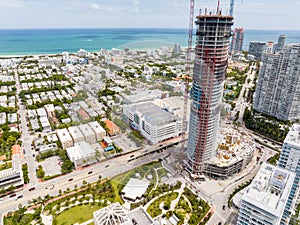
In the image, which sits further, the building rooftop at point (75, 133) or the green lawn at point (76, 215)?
the building rooftop at point (75, 133)

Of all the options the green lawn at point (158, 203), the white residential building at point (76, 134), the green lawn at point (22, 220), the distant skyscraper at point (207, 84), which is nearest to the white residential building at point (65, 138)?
the white residential building at point (76, 134)

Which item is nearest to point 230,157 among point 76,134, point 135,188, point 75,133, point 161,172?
point 161,172

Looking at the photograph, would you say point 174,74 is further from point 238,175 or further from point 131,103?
point 238,175

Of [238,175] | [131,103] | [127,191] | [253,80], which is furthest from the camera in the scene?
[253,80]

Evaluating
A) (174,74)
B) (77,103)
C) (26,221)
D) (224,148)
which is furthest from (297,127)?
(174,74)

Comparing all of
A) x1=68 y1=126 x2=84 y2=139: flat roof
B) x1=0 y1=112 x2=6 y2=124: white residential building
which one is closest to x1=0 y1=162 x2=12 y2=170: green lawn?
x1=68 y1=126 x2=84 y2=139: flat roof

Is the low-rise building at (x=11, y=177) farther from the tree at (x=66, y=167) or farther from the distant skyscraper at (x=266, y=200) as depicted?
the distant skyscraper at (x=266, y=200)
